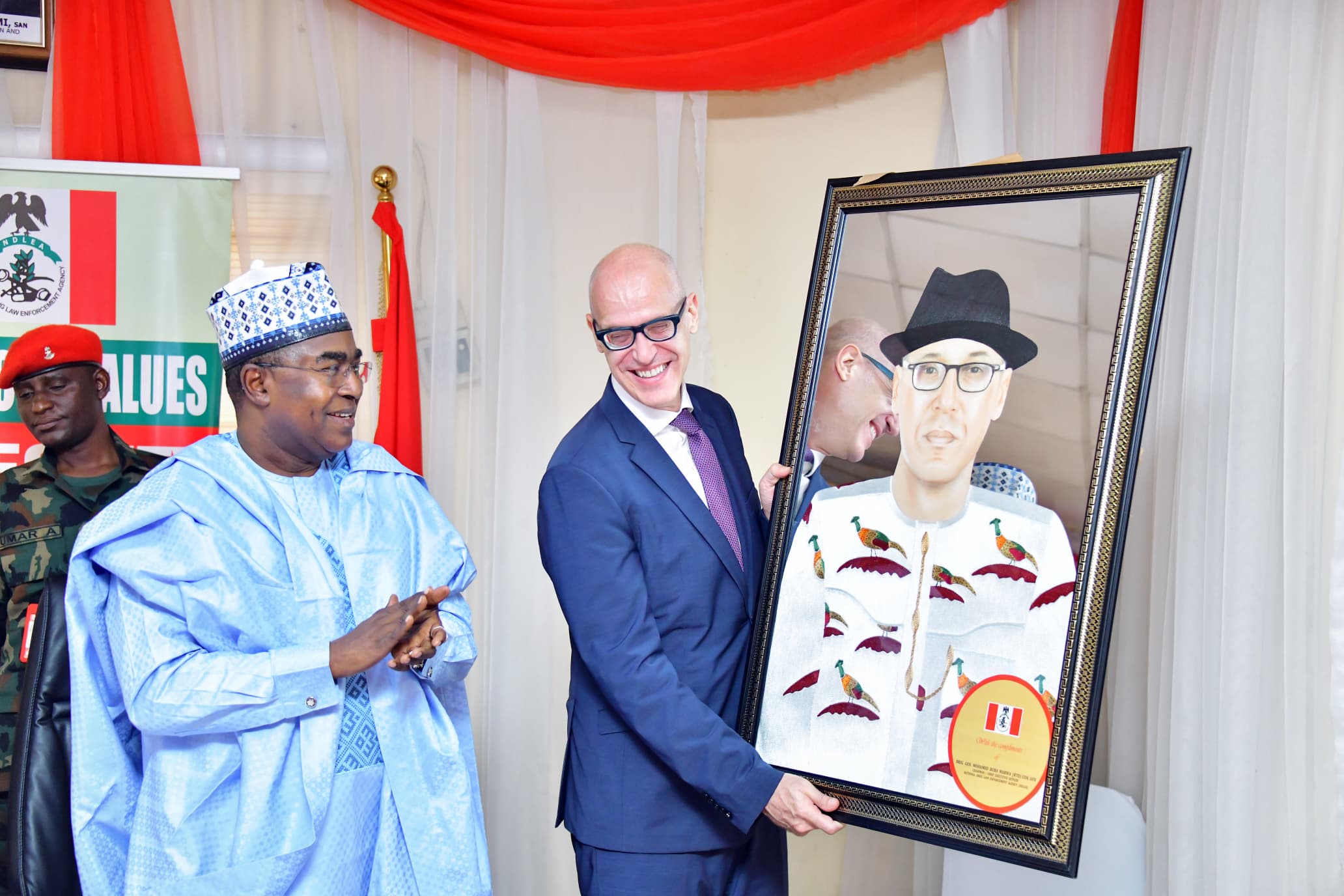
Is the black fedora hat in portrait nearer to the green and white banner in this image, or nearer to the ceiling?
the ceiling

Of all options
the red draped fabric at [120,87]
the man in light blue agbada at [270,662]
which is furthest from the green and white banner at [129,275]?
the man in light blue agbada at [270,662]

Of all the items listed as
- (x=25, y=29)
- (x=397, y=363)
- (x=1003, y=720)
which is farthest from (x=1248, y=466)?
(x=25, y=29)

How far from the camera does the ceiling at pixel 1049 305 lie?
1.88 metres

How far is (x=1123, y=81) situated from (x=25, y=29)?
3.10m

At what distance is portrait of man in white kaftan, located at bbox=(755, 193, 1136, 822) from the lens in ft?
6.15

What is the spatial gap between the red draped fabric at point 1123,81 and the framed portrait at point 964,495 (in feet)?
2.98

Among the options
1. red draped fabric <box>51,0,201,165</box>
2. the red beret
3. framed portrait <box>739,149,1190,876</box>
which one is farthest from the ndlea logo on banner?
framed portrait <box>739,149,1190,876</box>

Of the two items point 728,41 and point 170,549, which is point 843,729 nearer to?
point 170,549

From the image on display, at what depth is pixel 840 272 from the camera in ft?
7.29

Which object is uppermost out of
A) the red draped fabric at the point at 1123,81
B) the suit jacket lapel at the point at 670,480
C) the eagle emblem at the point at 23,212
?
the red draped fabric at the point at 1123,81

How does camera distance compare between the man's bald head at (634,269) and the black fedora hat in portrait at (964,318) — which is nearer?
the black fedora hat in portrait at (964,318)

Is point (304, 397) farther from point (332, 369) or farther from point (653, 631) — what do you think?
point (653, 631)

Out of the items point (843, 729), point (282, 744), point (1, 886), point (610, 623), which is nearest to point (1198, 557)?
point (843, 729)

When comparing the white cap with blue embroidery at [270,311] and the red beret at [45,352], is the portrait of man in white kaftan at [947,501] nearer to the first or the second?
the white cap with blue embroidery at [270,311]
